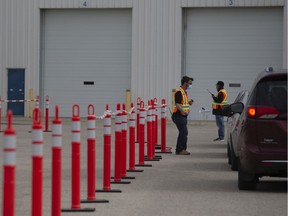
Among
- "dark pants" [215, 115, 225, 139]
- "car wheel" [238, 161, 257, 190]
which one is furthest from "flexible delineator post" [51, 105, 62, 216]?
"dark pants" [215, 115, 225, 139]

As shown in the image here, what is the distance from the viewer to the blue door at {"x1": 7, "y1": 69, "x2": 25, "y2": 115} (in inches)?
1722

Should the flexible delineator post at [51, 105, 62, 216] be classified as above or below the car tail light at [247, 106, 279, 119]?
below

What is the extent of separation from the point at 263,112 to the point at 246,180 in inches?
44.9

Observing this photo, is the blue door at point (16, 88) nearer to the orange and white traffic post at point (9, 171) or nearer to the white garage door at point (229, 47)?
the white garage door at point (229, 47)

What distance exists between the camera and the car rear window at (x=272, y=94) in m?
13.4

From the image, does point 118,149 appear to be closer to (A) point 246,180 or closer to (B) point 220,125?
(A) point 246,180

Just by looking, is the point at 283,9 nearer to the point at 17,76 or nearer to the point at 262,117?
the point at 17,76

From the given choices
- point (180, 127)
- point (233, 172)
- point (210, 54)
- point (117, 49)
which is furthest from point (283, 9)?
point (233, 172)

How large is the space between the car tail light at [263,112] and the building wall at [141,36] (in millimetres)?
28257

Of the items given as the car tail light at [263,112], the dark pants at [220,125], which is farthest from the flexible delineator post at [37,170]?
the dark pants at [220,125]

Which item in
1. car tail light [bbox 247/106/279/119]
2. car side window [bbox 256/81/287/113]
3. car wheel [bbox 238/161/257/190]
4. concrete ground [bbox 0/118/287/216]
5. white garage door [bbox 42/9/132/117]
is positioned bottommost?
concrete ground [bbox 0/118/287/216]

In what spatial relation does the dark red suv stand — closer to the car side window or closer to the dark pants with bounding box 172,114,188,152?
the car side window

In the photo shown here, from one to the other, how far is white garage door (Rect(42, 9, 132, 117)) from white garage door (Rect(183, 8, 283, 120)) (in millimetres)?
3047

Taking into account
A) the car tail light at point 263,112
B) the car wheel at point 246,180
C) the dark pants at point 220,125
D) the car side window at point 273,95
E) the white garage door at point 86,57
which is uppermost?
the white garage door at point 86,57
